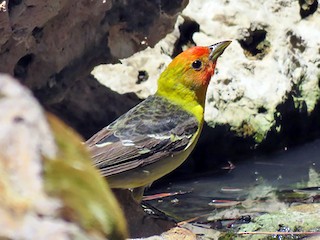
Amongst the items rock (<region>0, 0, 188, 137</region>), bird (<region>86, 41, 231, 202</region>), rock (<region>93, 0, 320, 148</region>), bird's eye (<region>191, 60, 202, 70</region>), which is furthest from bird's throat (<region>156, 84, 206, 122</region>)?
rock (<region>93, 0, 320, 148</region>)

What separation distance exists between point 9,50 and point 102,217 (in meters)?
3.70

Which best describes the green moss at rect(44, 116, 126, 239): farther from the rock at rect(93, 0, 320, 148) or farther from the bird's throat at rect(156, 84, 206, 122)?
the rock at rect(93, 0, 320, 148)

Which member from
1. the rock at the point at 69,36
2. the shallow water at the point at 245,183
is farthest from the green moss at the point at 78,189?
the shallow water at the point at 245,183

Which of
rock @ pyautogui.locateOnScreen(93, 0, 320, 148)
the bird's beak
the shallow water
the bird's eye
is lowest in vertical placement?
the shallow water

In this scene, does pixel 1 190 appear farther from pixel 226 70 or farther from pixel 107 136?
pixel 226 70

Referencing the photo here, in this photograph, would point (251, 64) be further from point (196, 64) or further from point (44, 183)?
point (44, 183)

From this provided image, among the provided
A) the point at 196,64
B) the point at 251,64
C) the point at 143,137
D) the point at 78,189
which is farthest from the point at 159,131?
the point at 78,189

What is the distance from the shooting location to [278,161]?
7270mm

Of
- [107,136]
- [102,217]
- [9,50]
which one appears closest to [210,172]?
[107,136]

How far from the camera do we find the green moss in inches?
67.4

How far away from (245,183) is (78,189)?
5204 mm

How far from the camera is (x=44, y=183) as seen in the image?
5.59 feet

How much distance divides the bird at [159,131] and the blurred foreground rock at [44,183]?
332 cm

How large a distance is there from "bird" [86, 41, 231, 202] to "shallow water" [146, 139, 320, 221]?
0.65m
